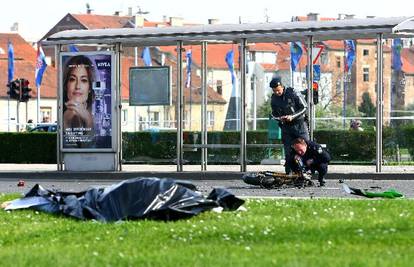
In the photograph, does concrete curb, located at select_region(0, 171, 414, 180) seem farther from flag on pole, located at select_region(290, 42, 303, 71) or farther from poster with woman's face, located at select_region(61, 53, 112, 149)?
flag on pole, located at select_region(290, 42, 303, 71)

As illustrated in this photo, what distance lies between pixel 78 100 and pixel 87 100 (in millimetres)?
216

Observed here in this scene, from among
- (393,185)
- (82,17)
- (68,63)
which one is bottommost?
(393,185)

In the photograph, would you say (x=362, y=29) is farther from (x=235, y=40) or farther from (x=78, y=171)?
(x=78, y=171)

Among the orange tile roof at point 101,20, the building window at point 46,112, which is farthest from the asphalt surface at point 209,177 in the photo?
the orange tile roof at point 101,20

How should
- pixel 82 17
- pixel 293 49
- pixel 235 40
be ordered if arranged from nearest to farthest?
1. pixel 235 40
2. pixel 293 49
3. pixel 82 17

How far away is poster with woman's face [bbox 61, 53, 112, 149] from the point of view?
29.2 metres

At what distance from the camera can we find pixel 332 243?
1099 centimetres

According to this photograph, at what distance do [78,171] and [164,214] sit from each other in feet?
51.7

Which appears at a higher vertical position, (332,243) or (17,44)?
(17,44)

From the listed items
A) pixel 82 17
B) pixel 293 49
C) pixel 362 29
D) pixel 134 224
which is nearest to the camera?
pixel 134 224

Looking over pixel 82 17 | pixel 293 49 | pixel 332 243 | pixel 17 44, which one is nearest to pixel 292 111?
pixel 293 49

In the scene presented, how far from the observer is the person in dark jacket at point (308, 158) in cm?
2233

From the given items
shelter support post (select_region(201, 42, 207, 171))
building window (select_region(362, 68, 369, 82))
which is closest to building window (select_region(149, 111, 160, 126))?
shelter support post (select_region(201, 42, 207, 171))

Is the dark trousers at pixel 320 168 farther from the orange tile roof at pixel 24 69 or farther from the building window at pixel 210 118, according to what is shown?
the orange tile roof at pixel 24 69
